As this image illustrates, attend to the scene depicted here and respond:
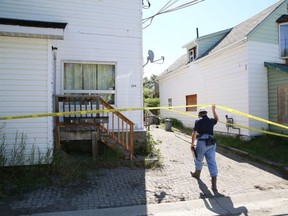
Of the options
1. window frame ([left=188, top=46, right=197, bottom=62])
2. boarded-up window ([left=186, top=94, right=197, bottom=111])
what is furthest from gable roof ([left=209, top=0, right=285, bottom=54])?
boarded-up window ([left=186, top=94, right=197, bottom=111])

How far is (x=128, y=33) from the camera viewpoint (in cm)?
956

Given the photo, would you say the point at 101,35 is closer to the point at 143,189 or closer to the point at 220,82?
the point at 143,189

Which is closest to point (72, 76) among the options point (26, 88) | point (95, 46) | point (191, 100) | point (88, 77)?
point (88, 77)

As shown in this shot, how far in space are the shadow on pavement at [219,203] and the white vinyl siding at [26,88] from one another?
4100 mm

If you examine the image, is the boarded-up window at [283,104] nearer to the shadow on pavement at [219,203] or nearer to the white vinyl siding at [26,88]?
the shadow on pavement at [219,203]

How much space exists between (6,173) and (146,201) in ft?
11.5

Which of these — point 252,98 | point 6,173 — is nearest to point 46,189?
point 6,173

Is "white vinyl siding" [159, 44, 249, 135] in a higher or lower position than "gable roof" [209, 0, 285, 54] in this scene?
lower

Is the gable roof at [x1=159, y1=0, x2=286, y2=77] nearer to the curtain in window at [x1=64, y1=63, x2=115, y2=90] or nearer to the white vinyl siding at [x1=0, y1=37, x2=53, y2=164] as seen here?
the curtain in window at [x1=64, y1=63, x2=115, y2=90]

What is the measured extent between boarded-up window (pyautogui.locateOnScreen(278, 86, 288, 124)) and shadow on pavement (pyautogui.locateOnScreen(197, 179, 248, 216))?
6897 mm

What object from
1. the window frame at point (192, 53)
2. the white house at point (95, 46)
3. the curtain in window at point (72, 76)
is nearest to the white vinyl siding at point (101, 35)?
the white house at point (95, 46)

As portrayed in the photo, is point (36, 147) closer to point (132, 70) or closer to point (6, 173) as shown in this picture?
point (6, 173)

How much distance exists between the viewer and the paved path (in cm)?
517

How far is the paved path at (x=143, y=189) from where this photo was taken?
5172mm
